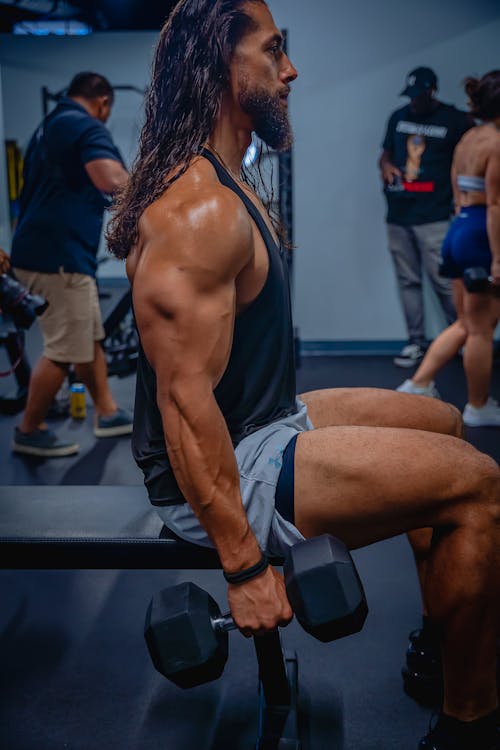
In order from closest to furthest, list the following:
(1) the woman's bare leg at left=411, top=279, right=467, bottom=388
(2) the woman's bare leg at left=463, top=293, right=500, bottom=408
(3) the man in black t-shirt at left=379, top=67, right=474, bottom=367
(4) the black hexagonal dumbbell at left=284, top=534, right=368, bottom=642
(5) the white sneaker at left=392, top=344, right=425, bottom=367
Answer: (4) the black hexagonal dumbbell at left=284, top=534, right=368, bottom=642, (2) the woman's bare leg at left=463, top=293, right=500, bottom=408, (1) the woman's bare leg at left=411, top=279, right=467, bottom=388, (3) the man in black t-shirt at left=379, top=67, right=474, bottom=367, (5) the white sneaker at left=392, top=344, right=425, bottom=367

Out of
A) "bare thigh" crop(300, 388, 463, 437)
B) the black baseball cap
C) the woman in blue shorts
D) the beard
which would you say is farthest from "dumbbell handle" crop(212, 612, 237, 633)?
the black baseball cap

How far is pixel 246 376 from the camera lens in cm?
132

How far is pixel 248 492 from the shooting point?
1.25 metres

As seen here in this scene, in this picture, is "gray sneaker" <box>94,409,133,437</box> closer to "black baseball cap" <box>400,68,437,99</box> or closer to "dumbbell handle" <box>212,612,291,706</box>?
"dumbbell handle" <box>212,612,291,706</box>

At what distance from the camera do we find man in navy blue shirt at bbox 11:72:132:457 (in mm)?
2787

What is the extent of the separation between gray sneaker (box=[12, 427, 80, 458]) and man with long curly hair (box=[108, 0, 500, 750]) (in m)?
1.75

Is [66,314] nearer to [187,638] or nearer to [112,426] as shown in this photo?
[112,426]

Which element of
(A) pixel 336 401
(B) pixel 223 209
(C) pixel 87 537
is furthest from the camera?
(A) pixel 336 401

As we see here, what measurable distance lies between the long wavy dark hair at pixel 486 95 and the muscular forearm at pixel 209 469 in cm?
226

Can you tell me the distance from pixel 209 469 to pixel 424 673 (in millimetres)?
794

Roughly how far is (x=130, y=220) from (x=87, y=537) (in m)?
0.58

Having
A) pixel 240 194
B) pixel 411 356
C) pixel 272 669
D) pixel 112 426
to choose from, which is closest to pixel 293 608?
pixel 272 669

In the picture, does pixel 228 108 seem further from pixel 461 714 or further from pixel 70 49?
pixel 70 49

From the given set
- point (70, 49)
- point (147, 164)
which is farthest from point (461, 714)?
point (70, 49)
